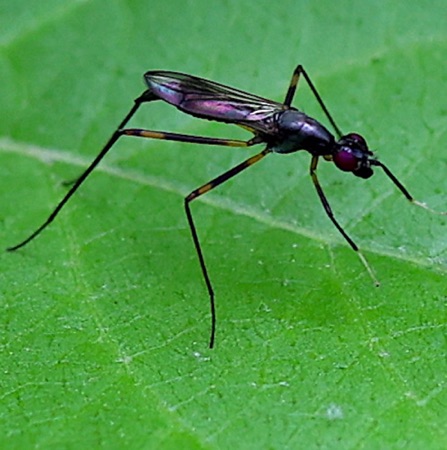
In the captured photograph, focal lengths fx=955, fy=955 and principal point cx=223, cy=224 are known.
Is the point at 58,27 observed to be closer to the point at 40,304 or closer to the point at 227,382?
the point at 40,304

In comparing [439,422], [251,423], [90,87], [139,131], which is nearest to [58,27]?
[90,87]

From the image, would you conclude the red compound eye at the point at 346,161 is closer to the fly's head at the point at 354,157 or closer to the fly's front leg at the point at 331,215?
the fly's head at the point at 354,157

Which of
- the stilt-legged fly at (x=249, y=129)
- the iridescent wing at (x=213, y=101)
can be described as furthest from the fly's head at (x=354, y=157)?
the iridescent wing at (x=213, y=101)

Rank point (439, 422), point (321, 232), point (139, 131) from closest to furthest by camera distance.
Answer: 1. point (439, 422)
2. point (321, 232)
3. point (139, 131)

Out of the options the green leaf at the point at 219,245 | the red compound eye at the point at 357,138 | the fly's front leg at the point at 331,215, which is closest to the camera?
the green leaf at the point at 219,245

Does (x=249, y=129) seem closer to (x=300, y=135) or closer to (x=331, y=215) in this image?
(x=300, y=135)

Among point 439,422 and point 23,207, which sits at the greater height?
point 439,422

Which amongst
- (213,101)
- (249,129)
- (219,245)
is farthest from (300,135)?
(219,245)
